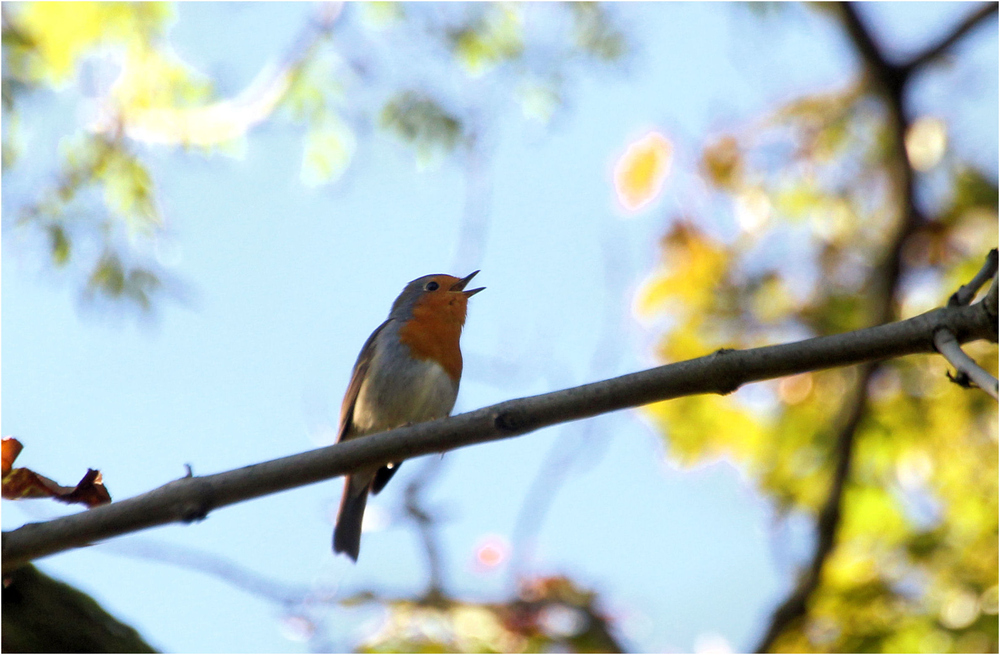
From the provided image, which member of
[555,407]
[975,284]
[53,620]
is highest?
[975,284]

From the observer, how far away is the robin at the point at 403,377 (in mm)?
5496

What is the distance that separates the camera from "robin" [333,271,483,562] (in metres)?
5.50

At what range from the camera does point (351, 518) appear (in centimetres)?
584

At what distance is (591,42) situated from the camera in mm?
7699

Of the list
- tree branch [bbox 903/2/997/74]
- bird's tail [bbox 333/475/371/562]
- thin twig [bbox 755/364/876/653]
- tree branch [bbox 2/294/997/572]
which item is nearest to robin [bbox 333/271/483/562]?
bird's tail [bbox 333/475/371/562]

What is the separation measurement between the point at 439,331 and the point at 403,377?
0.38m

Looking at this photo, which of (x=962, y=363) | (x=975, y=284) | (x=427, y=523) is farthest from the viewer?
(x=427, y=523)

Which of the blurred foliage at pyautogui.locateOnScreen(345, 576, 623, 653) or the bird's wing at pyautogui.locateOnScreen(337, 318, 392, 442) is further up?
the bird's wing at pyautogui.locateOnScreen(337, 318, 392, 442)

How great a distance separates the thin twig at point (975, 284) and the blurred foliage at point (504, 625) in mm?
3869

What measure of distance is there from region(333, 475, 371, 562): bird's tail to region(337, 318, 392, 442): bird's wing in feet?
1.15

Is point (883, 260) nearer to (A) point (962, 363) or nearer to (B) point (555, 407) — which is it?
(A) point (962, 363)

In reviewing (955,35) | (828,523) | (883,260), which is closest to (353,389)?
(828,523)

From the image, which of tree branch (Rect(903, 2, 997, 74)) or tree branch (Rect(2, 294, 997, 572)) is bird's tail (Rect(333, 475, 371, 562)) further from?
tree branch (Rect(903, 2, 997, 74))

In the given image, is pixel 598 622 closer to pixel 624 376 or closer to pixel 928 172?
pixel 624 376
